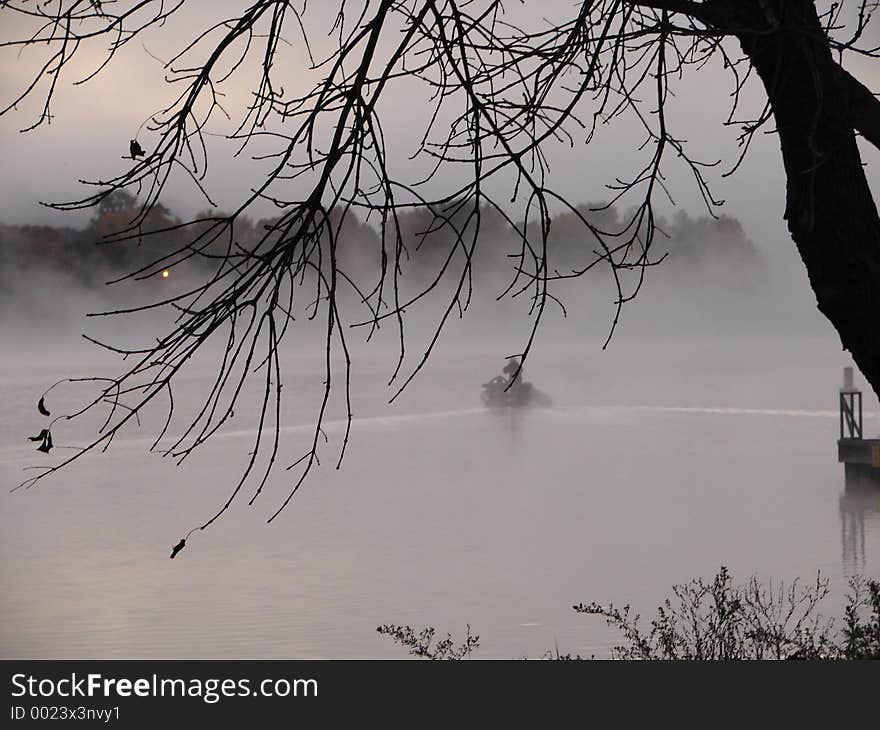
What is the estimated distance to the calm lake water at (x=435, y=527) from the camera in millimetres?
16766

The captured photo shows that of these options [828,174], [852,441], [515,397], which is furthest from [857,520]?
[515,397]

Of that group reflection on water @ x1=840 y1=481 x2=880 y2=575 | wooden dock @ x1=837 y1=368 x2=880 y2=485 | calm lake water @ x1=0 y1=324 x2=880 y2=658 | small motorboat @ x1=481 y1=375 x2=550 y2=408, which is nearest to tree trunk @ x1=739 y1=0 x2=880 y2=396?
calm lake water @ x1=0 y1=324 x2=880 y2=658

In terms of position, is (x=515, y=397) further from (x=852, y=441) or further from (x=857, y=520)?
(x=852, y=441)

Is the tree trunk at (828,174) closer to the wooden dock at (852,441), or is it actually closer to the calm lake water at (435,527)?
the calm lake water at (435,527)

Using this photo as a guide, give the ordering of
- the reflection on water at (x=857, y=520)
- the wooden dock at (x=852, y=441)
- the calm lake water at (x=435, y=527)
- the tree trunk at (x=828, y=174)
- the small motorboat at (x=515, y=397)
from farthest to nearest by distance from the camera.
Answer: the small motorboat at (x=515, y=397)
the reflection on water at (x=857, y=520)
the wooden dock at (x=852, y=441)
the calm lake water at (x=435, y=527)
the tree trunk at (x=828, y=174)

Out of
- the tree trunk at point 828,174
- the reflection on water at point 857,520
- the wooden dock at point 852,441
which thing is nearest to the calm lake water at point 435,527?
the reflection on water at point 857,520

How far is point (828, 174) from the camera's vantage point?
3230mm

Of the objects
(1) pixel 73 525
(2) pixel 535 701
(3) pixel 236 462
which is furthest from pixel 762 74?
(3) pixel 236 462

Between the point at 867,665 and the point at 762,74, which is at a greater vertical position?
the point at 762,74

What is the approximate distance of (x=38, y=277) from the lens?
33438mm

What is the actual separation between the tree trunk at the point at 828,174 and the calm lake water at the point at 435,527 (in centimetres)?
1125

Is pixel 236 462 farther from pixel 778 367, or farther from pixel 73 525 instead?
pixel 778 367

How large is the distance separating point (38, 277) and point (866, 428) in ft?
71.3

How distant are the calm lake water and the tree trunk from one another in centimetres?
1125
